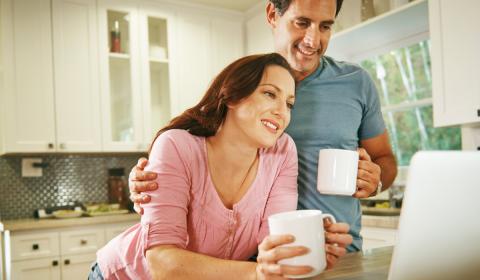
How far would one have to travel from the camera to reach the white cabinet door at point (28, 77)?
10.0 feet

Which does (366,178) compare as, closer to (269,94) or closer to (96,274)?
(269,94)

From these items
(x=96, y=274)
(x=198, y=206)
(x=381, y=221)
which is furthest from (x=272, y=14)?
(x=381, y=221)

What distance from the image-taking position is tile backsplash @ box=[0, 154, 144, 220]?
334 centimetres

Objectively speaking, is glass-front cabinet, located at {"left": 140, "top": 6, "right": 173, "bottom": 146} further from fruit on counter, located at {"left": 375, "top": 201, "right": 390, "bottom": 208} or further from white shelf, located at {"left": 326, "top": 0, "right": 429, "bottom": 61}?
fruit on counter, located at {"left": 375, "top": 201, "right": 390, "bottom": 208}

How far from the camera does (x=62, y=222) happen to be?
2945 mm

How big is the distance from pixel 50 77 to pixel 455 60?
8.67 feet

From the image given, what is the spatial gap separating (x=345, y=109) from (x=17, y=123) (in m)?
2.50

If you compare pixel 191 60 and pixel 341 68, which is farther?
pixel 191 60

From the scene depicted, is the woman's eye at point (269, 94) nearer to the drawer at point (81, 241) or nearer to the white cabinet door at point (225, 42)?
the drawer at point (81, 241)

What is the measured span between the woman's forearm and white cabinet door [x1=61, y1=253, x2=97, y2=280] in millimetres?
2277

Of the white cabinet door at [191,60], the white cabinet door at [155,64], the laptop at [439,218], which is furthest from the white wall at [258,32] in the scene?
the laptop at [439,218]

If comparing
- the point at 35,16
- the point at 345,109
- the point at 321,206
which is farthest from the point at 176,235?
the point at 35,16

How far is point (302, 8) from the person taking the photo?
1.35 meters

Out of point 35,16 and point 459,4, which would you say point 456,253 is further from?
point 35,16
